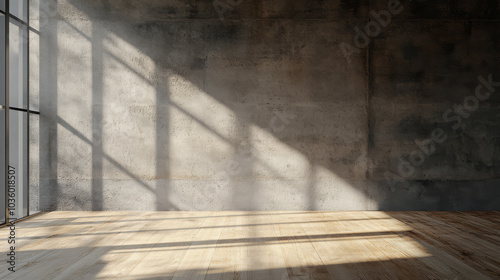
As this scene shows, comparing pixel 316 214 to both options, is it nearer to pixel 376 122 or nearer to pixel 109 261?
pixel 376 122

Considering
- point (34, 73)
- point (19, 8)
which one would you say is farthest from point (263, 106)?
point (19, 8)

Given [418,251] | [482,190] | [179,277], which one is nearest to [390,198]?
[482,190]

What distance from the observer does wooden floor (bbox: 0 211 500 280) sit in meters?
3.63

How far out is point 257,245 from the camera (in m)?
4.61

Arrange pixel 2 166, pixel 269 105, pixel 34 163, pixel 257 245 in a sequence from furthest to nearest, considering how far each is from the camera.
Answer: pixel 269 105
pixel 34 163
pixel 2 166
pixel 257 245

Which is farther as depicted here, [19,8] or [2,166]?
[19,8]

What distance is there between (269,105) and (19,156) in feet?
14.8

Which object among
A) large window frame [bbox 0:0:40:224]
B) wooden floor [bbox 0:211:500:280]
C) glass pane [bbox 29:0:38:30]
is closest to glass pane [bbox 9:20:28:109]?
large window frame [bbox 0:0:40:224]

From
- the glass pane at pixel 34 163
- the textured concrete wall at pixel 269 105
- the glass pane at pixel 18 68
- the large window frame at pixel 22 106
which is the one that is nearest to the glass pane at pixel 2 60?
the large window frame at pixel 22 106

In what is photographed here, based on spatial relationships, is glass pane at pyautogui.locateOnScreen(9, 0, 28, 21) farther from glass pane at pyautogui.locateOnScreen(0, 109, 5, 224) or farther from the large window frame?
glass pane at pyautogui.locateOnScreen(0, 109, 5, 224)

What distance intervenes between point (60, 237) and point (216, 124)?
314cm

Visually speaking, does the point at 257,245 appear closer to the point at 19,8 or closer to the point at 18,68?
the point at 18,68

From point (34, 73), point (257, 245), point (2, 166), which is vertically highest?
point (34, 73)

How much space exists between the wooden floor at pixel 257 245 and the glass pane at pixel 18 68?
2090mm
